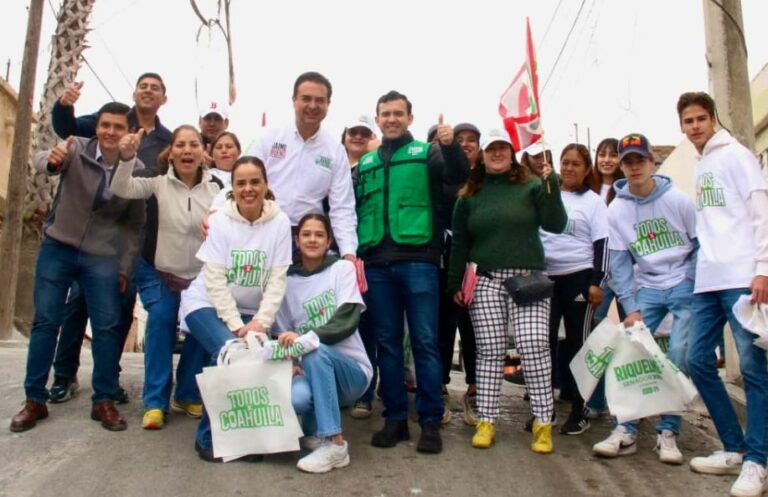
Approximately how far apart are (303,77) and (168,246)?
1467 millimetres

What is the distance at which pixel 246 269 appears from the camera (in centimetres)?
462

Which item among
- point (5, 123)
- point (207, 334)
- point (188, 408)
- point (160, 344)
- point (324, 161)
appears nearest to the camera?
point (207, 334)

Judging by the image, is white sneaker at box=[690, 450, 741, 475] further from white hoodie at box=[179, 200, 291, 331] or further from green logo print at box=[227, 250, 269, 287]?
green logo print at box=[227, 250, 269, 287]

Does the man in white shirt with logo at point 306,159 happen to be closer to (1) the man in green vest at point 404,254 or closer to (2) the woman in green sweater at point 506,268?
(1) the man in green vest at point 404,254

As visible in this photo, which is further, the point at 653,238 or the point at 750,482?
the point at 653,238

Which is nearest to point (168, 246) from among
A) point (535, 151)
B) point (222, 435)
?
point (222, 435)

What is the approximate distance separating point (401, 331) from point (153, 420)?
5.62ft

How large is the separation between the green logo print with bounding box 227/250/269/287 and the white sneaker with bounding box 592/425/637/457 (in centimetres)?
236

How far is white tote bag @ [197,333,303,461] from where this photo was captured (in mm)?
4250

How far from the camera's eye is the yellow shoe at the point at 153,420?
191 inches

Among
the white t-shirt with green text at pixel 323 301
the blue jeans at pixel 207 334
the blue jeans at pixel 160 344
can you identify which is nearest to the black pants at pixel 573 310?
the white t-shirt with green text at pixel 323 301

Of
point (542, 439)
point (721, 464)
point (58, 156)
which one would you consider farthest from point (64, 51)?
point (721, 464)

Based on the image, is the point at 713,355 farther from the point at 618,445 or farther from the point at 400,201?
the point at 400,201

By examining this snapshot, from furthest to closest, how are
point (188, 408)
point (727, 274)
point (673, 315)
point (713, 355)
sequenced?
point (188, 408) → point (673, 315) → point (713, 355) → point (727, 274)
